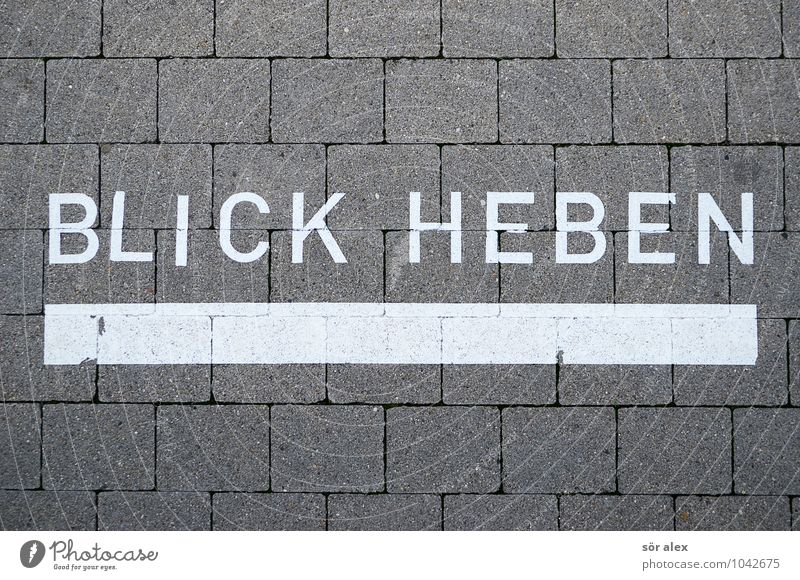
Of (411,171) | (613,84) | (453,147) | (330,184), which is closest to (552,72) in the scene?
(613,84)

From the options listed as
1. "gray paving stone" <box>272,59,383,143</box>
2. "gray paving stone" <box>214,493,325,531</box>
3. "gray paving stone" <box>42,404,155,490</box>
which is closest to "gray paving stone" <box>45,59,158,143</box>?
"gray paving stone" <box>272,59,383,143</box>

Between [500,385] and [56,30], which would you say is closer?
[500,385]

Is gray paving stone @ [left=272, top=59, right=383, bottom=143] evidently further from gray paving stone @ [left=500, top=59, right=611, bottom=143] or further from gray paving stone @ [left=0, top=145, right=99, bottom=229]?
gray paving stone @ [left=0, top=145, right=99, bottom=229]

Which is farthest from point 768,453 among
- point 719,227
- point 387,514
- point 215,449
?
point 215,449

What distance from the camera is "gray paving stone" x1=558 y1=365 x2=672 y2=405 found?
3469mm

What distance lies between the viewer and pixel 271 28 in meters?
3.55

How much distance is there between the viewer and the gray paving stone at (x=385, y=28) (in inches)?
139

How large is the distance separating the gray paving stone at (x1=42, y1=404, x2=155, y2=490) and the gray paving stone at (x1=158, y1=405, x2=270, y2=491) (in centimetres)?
9

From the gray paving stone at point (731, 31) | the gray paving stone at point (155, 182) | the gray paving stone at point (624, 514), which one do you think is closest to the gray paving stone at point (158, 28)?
the gray paving stone at point (155, 182)

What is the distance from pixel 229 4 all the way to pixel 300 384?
2127 mm

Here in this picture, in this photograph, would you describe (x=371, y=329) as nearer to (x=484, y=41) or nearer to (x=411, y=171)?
(x=411, y=171)

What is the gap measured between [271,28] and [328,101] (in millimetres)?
519

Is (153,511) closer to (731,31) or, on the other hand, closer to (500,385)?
(500,385)

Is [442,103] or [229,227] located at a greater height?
[442,103]
